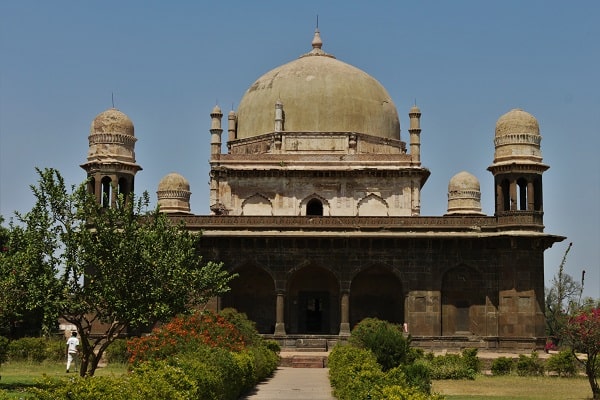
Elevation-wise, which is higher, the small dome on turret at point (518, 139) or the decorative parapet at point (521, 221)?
the small dome on turret at point (518, 139)

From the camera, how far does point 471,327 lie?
3312 cm

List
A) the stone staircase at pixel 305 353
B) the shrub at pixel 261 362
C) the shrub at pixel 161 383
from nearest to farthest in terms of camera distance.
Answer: the shrub at pixel 161 383 < the shrub at pixel 261 362 < the stone staircase at pixel 305 353

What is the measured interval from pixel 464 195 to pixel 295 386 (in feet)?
60.1

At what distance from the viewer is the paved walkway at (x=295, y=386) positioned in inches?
715

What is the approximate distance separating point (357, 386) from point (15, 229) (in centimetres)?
713

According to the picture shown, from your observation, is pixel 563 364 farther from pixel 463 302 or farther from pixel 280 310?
pixel 280 310

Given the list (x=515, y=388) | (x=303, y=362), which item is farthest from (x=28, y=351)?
(x=515, y=388)

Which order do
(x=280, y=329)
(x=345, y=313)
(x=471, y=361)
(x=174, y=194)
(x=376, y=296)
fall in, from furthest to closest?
1. (x=174, y=194)
2. (x=376, y=296)
3. (x=345, y=313)
4. (x=280, y=329)
5. (x=471, y=361)

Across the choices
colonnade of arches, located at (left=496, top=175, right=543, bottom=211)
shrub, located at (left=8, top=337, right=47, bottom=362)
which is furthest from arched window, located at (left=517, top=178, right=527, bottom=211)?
shrub, located at (left=8, top=337, right=47, bottom=362)

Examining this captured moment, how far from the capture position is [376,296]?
1371 inches

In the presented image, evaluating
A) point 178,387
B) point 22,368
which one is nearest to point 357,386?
point 178,387

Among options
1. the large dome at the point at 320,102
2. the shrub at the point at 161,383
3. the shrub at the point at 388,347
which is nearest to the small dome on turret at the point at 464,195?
the large dome at the point at 320,102

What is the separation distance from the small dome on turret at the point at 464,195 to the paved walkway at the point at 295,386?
12570 mm

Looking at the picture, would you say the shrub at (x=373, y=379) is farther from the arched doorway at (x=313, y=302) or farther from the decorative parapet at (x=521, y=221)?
the arched doorway at (x=313, y=302)
